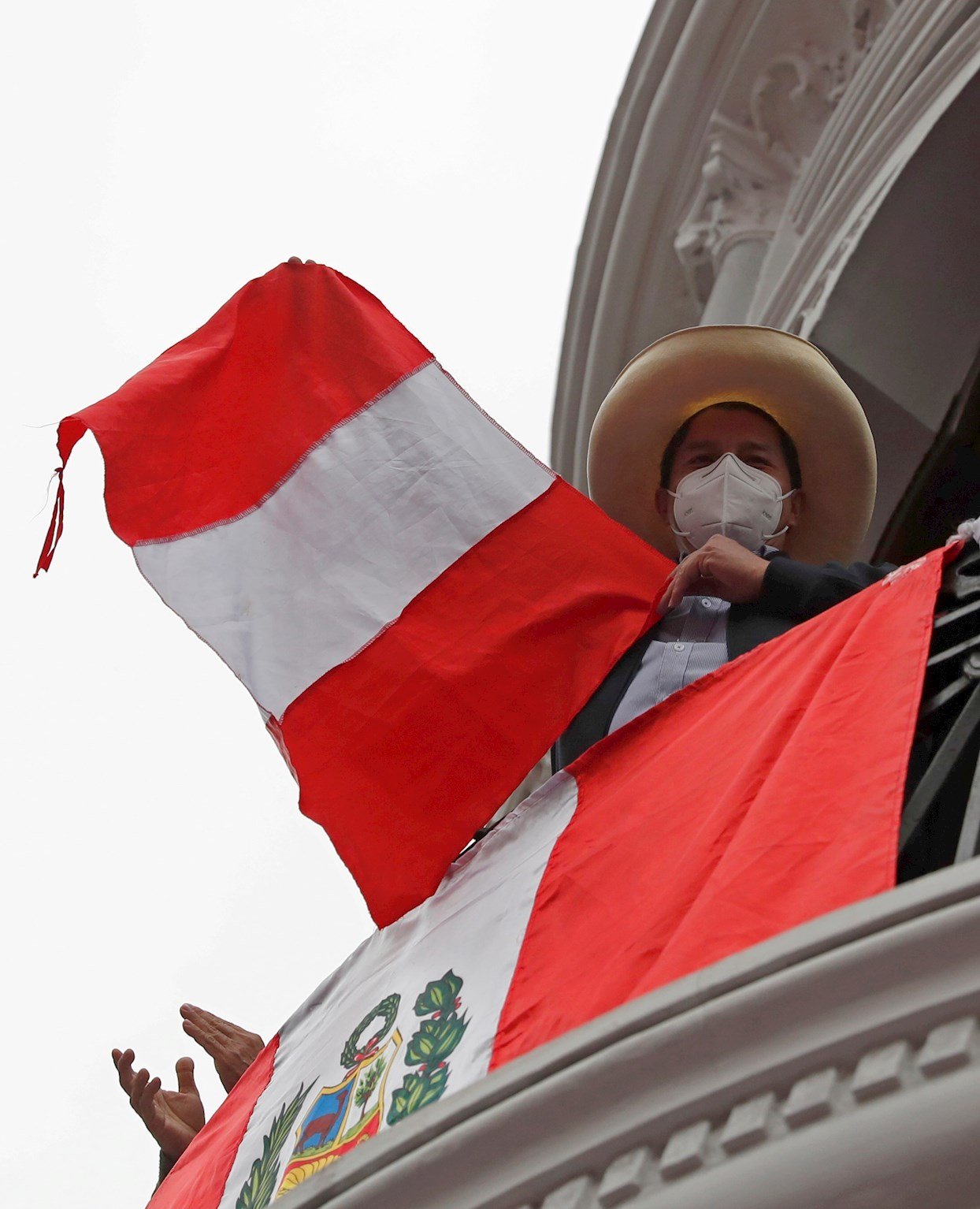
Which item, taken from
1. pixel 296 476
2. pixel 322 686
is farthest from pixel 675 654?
pixel 296 476

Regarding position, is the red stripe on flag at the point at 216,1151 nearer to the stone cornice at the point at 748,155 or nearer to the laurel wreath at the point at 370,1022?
the laurel wreath at the point at 370,1022

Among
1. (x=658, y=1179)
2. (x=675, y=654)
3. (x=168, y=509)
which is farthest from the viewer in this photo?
(x=168, y=509)

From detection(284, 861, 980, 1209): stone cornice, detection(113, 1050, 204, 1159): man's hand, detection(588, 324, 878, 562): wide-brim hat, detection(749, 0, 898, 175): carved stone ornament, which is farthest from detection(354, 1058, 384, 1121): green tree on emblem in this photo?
Answer: detection(749, 0, 898, 175): carved stone ornament

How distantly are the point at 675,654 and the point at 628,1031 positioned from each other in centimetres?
178

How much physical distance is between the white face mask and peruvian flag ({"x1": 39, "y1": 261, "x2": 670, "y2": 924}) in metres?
0.21

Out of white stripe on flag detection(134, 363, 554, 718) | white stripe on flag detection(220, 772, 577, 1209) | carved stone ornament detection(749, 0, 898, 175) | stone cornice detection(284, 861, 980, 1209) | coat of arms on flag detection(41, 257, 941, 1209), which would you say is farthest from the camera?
carved stone ornament detection(749, 0, 898, 175)

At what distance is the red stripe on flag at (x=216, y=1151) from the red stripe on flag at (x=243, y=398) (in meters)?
1.25

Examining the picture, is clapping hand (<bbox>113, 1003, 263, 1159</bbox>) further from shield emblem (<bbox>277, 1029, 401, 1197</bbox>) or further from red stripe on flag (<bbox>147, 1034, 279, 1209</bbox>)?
shield emblem (<bbox>277, 1029, 401, 1197</bbox>)

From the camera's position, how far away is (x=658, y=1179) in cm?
239

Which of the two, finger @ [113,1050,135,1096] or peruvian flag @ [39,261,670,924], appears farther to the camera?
finger @ [113,1050,135,1096]

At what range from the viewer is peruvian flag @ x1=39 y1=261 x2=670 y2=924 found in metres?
4.07

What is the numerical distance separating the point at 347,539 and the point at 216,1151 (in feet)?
4.57

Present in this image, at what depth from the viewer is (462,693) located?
13.6 ft

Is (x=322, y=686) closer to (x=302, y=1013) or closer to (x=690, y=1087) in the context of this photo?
(x=302, y=1013)
